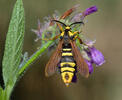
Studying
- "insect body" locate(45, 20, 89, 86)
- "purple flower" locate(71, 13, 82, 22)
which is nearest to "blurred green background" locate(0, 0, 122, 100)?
"purple flower" locate(71, 13, 82, 22)

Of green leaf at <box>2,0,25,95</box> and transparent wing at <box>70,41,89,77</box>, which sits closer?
green leaf at <box>2,0,25,95</box>

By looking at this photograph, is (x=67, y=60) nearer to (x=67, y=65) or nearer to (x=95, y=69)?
(x=67, y=65)

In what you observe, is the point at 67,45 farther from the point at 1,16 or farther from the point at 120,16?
the point at 120,16

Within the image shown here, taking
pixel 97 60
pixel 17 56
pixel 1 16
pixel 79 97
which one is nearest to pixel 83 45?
pixel 97 60

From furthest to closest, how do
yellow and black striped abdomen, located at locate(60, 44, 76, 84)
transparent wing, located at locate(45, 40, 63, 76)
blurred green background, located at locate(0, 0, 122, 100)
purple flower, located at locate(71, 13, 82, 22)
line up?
1. blurred green background, located at locate(0, 0, 122, 100)
2. purple flower, located at locate(71, 13, 82, 22)
3. transparent wing, located at locate(45, 40, 63, 76)
4. yellow and black striped abdomen, located at locate(60, 44, 76, 84)

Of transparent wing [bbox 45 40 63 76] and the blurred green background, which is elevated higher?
the blurred green background

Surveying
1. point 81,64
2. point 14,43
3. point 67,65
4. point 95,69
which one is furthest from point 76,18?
point 95,69

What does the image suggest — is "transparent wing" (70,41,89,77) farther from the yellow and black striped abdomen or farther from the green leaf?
the green leaf
